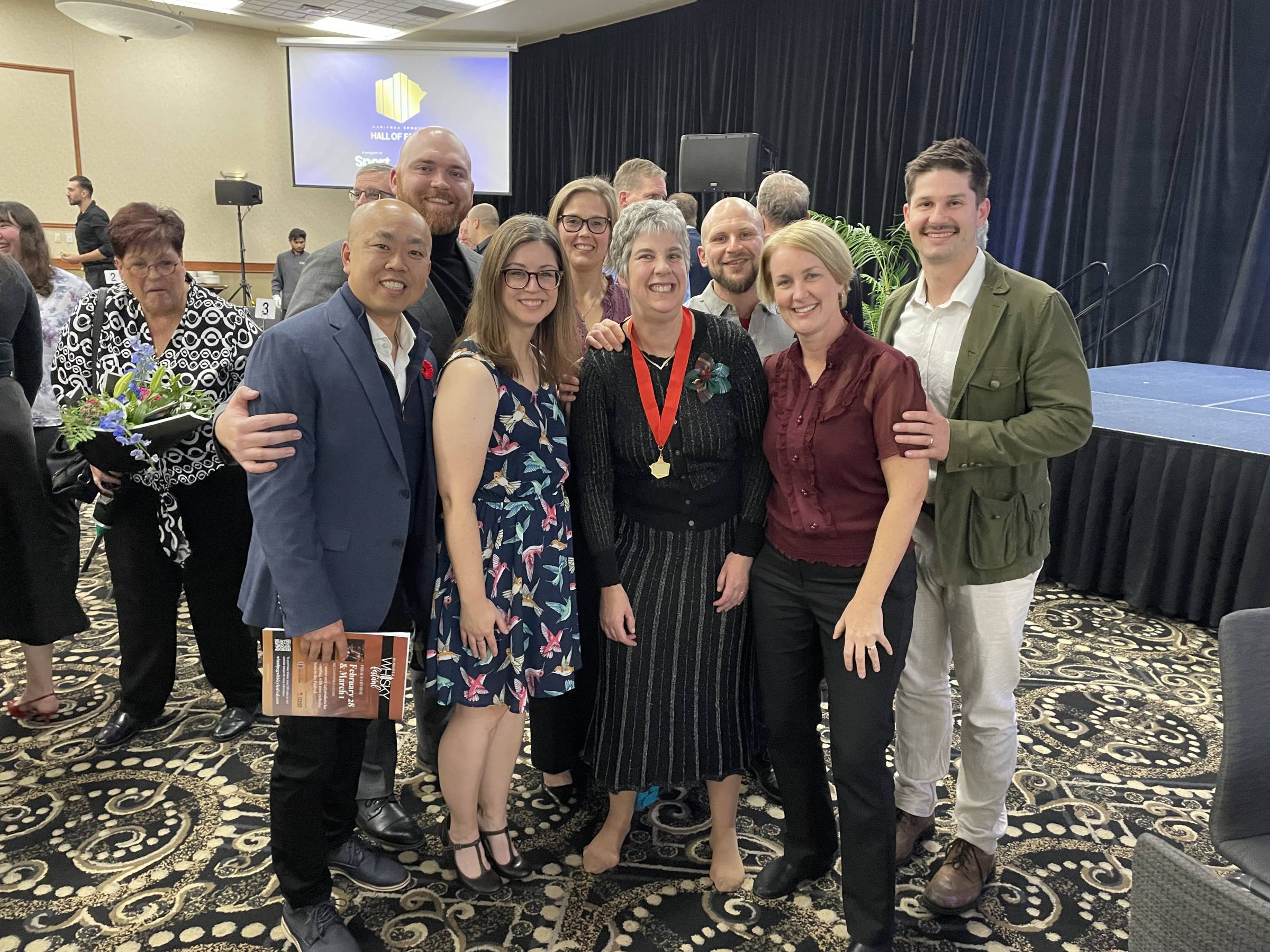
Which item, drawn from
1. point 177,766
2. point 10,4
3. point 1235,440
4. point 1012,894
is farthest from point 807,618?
point 10,4

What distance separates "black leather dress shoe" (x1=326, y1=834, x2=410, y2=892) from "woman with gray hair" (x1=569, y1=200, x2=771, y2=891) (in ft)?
2.00

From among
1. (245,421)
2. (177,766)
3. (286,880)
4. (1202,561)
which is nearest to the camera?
(245,421)

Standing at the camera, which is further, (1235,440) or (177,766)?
(1235,440)

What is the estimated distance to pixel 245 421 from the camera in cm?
170

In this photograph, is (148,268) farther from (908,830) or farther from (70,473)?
(908,830)

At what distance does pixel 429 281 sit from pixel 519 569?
2.74 feet

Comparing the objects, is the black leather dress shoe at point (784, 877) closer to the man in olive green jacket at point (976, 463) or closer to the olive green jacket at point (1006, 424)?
the man in olive green jacket at point (976, 463)

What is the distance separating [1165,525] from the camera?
4.18m

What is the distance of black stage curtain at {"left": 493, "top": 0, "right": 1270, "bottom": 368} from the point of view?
688 centimetres

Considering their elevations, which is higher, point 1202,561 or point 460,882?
point 1202,561

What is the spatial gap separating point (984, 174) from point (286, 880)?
2296mm

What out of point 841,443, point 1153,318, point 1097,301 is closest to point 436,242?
point 841,443

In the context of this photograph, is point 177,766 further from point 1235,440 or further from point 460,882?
point 1235,440

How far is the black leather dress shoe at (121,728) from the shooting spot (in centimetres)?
292
